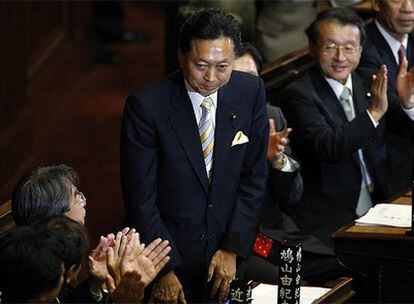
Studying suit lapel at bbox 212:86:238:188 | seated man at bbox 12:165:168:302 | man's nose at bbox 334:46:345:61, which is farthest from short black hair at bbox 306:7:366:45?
seated man at bbox 12:165:168:302

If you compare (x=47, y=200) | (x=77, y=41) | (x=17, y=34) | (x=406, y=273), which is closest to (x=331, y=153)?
(x=406, y=273)

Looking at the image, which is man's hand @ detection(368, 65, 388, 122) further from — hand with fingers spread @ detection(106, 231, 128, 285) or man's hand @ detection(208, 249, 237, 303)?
hand with fingers spread @ detection(106, 231, 128, 285)

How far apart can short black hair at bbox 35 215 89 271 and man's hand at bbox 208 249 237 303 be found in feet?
3.02

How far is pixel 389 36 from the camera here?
5.94 metres

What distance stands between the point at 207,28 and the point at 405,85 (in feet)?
5.40

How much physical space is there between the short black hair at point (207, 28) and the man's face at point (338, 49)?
4.23ft

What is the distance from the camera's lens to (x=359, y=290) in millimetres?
4957

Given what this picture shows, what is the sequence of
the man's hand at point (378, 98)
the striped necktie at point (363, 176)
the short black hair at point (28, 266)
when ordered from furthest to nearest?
the striped necktie at point (363, 176), the man's hand at point (378, 98), the short black hair at point (28, 266)

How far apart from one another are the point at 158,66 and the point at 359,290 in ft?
18.2

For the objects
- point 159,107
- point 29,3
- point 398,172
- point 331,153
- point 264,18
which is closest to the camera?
point 159,107

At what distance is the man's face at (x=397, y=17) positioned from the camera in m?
5.88

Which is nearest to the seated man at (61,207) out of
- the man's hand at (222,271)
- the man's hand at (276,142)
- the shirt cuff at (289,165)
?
the man's hand at (222,271)

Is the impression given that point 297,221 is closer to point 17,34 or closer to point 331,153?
point 331,153

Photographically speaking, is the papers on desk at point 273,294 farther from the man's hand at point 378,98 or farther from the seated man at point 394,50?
the seated man at point 394,50
